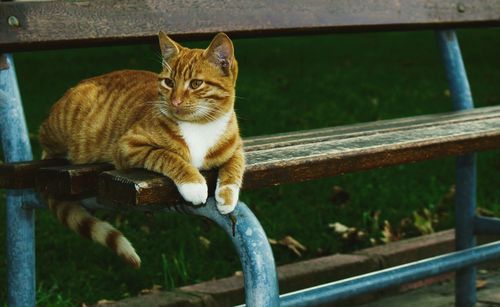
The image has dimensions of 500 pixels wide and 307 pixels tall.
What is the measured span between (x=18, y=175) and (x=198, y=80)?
1.70 ft

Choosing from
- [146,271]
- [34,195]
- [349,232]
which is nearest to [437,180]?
[349,232]

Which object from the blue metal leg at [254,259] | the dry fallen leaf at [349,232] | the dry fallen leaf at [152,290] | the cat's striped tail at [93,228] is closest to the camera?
the blue metal leg at [254,259]

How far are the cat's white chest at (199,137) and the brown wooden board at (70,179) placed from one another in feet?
0.71

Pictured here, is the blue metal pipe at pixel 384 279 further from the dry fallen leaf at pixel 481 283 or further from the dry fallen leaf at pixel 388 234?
the dry fallen leaf at pixel 388 234

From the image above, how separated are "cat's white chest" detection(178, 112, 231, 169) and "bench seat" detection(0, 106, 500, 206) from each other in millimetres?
74

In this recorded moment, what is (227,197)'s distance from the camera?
2100 mm

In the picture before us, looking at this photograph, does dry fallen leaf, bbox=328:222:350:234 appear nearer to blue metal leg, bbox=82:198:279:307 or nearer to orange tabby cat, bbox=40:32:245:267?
orange tabby cat, bbox=40:32:245:267

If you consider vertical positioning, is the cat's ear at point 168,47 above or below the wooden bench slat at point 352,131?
above

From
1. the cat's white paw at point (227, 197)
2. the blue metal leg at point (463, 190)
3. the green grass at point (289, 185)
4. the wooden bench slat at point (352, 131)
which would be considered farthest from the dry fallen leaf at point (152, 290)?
the cat's white paw at point (227, 197)

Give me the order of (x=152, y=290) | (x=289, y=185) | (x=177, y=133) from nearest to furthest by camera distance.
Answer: (x=177, y=133) < (x=152, y=290) < (x=289, y=185)

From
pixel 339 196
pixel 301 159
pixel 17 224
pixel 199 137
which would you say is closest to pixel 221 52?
pixel 199 137

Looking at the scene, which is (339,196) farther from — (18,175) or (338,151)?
(18,175)

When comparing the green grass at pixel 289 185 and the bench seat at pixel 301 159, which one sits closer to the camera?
the bench seat at pixel 301 159

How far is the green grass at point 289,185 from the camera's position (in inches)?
152
